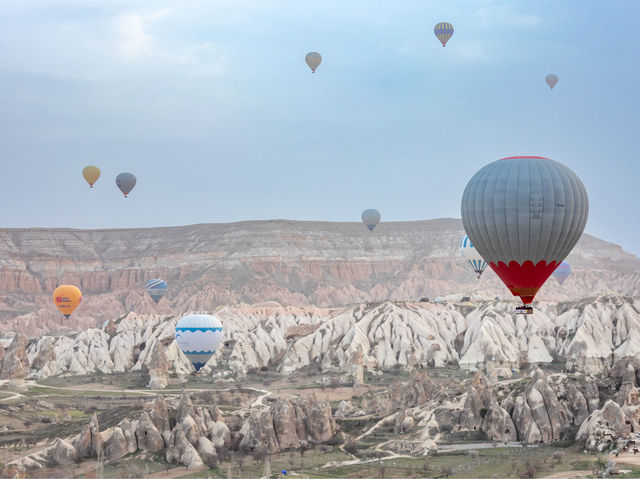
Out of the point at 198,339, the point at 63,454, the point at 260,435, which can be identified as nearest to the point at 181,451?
the point at 260,435

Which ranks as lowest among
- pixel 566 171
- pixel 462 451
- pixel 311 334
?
pixel 462 451

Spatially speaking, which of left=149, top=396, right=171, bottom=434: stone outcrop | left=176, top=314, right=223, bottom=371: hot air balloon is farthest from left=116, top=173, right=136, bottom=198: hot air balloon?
left=149, top=396, right=171, bottom=434: stone outcrop

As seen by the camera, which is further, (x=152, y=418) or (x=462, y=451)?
(x=152, y=418)

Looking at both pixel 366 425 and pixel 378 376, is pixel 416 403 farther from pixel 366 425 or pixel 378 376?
pixel 378 376

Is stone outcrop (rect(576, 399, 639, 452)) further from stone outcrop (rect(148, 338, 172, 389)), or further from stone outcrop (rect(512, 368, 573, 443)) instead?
stone outcrop (rect(148, 338, 172, 389))

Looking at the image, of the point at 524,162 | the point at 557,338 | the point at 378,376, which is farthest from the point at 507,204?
the point at 557,338

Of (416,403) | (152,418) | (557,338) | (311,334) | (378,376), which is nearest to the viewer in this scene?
(152,418)
